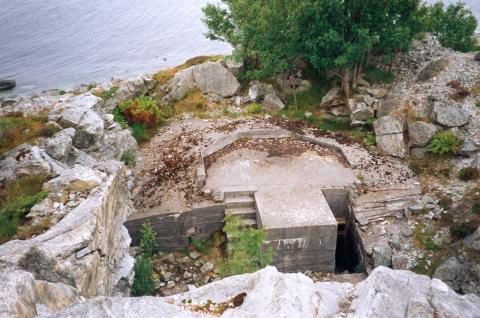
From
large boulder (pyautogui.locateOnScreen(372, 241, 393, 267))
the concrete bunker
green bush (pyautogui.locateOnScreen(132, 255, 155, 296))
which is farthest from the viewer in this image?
the concrete bunker

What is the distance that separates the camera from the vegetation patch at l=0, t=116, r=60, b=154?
14453mm

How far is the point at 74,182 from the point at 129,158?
6.77 m

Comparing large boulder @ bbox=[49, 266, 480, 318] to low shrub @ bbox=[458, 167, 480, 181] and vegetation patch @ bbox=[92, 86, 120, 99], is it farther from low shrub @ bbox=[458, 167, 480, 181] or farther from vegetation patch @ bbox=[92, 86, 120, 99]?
vegetation patch @ bbox=[92, 86, 120, 99]

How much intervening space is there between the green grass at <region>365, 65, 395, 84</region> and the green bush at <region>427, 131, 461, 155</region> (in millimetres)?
5320

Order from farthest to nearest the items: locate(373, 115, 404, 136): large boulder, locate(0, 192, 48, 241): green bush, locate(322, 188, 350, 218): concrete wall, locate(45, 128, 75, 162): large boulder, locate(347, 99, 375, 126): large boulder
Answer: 1. locate(347, 99, 375, 126): large boulder
2. locate(373, 115, 404, 136): large boulder
3. locate(322, 188, 350, 218): concrete wall
4. locate(45, 128, 75, 162): large boulder
5. locate(0, 192, 48, 241): green bush

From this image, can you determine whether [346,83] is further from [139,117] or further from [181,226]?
[181,226]

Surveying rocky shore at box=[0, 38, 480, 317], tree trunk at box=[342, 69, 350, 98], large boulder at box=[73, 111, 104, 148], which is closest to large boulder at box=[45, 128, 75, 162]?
rocky shore at box=[0, 38, 480, 317]

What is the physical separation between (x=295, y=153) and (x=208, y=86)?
792cm

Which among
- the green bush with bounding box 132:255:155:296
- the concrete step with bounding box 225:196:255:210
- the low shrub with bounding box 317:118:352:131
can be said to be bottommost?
the green bush with bounding box 132:255:155:296

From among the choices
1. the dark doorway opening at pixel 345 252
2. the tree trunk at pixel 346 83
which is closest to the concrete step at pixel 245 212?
the dark doorway opening at pixel 345 252

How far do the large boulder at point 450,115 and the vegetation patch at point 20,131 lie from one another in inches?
639

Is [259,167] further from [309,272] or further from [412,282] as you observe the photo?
[412,282]

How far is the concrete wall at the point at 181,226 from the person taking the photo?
51.6 ft

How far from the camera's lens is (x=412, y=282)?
278 inches
